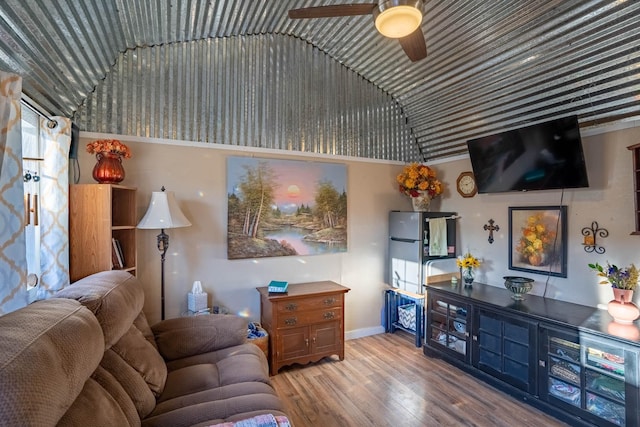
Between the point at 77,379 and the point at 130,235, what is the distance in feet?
6.17

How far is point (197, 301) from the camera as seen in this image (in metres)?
2.92

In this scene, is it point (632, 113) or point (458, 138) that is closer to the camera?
point (632, 113)

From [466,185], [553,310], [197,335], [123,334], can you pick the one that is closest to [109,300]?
[123,334]

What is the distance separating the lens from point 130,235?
271 cm

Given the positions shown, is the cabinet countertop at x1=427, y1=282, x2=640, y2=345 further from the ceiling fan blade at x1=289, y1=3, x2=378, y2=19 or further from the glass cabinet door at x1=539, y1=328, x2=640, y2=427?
the ceiling fan blade at x1=289, y1=3, x2=378, y2=19

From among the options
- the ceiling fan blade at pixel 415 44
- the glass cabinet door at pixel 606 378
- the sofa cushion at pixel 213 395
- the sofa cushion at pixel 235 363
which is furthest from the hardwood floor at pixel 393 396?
the ceiling fan blade at pixel 415 44

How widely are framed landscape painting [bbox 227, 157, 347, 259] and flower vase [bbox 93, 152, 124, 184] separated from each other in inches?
38.0

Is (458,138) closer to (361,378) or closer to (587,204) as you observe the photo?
(587,204)

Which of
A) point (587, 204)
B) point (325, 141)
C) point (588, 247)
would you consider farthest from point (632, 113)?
point (325, 141)

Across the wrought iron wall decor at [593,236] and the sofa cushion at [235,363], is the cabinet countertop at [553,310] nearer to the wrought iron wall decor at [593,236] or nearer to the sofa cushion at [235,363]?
the wrought iron wall decor at [593,236]

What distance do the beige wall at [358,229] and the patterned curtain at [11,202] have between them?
128cm

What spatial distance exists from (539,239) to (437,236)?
1.00 meters

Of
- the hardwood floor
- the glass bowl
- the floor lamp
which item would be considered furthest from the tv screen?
the floor lamp

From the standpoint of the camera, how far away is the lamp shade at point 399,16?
5.06ft
